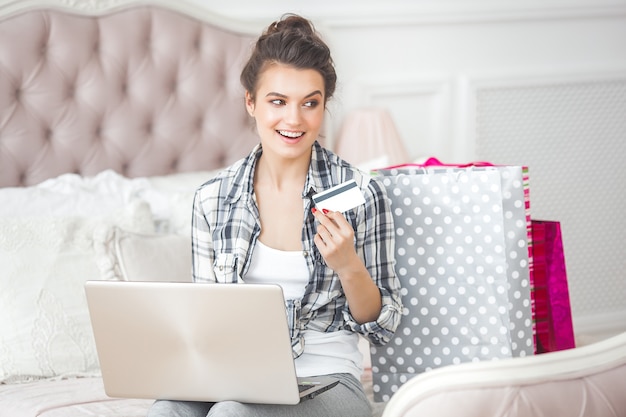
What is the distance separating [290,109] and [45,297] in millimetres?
791

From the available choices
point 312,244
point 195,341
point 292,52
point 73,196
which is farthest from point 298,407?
point 73,196

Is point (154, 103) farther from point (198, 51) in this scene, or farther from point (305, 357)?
point (305, 357)

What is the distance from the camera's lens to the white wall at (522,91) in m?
2.99

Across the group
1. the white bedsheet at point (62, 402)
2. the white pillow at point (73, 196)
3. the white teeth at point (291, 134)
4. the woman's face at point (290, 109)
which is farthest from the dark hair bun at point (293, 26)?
the white bedsheet at point (62, 402)

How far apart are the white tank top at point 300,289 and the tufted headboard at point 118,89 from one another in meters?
1.04

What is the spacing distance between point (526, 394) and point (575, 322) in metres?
2.35

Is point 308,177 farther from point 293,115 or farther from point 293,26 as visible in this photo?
point 293,26

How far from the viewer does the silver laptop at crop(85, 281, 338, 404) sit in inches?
52.1

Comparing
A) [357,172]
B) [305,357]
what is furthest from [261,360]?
[357,172]

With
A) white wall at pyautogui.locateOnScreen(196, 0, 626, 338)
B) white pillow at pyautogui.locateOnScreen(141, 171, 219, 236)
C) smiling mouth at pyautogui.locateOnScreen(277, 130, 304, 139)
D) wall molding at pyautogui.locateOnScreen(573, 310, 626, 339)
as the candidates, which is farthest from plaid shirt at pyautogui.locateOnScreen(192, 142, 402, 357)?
wall molding at pyautogui.locateOnScreen(573, 310, 626, 339)

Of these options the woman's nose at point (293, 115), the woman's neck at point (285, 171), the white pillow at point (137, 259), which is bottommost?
the white pillow at point (137, 259)

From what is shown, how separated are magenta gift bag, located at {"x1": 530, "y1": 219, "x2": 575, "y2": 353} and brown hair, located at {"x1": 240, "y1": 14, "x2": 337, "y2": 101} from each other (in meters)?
0.57

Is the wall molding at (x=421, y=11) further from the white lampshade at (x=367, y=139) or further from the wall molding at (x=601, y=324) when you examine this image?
the wall molding at (x=601, y=324)

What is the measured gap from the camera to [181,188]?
8.14ft
